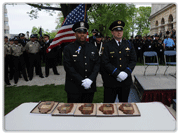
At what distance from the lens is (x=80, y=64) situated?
2297 mm

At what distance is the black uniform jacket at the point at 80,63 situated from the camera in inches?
88.9

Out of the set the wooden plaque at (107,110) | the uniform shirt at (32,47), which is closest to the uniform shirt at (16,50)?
the uniform shirt at (32,47)

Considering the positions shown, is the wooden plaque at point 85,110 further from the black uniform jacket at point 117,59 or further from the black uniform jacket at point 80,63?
the black uniform jacket at point 117,59

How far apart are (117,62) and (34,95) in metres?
3.57

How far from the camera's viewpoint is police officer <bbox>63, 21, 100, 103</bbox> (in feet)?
7.30

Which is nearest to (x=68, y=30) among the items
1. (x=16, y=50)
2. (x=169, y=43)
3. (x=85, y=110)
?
(x=85, y=110)

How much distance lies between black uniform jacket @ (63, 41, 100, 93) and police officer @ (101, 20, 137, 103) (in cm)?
34

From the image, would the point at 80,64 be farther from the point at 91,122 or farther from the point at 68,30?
the point at 68,30

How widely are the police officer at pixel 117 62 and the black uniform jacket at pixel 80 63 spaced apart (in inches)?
13.3

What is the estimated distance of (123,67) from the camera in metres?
2.60

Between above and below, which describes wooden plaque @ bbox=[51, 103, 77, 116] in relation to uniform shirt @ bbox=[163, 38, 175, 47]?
below

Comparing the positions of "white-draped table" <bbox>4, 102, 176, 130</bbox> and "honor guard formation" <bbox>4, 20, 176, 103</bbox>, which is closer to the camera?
"white-draped table" <bbox>4, 102, 176, 130</bbox>

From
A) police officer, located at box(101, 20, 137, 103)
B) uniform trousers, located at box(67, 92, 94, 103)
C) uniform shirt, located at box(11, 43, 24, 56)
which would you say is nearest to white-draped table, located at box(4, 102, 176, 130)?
uniform trousers, located at box(67, 92, 94, 103)

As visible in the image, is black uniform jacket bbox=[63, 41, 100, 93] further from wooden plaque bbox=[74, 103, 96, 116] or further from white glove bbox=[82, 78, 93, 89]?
wooden plaque bbox=[74, 103, 96, 116]
